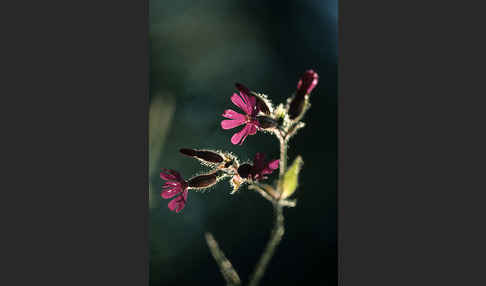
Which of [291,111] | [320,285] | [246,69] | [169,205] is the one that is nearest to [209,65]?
[246,69]

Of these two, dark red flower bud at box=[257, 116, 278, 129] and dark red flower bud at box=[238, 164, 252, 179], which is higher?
dark red flower bud at box=[257, 116, 278, 129]

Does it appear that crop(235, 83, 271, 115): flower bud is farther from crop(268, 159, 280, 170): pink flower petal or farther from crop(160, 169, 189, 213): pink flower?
crop(160, 169, 189, 213): pink flower

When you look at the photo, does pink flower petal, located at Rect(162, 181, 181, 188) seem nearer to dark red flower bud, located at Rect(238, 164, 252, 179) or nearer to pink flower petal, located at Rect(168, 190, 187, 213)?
pink flower petal, located at Rect(168, 190, 187, 213)

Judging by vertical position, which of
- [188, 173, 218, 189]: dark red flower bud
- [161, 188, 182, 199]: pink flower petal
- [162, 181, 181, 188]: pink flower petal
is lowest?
[161, 188, 182, 199]: pink flower petal

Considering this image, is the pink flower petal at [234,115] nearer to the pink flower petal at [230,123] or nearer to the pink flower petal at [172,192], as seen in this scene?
the pink flower petal at [230,123]

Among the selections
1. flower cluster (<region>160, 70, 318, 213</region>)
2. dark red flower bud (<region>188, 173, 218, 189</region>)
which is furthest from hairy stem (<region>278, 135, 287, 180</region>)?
dark red flower bud (<region>188, 173, 218, 189</region>)

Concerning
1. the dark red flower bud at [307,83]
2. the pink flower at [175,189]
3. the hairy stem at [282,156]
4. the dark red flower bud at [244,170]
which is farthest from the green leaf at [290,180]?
the pink flower at [175,189]

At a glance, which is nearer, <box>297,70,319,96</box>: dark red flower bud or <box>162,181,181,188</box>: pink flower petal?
<box>297,70,319,96</box>: dark red flower bud
